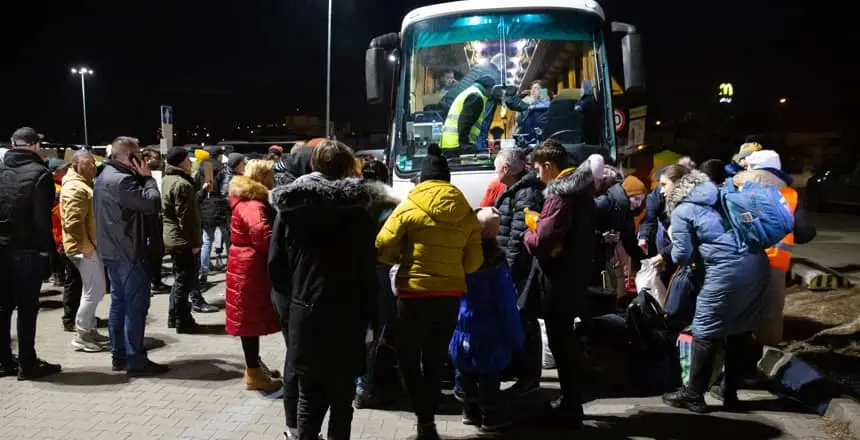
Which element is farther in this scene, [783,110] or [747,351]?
[783,110]

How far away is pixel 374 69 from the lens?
778 centimetres

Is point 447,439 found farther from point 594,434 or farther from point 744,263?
point 744,263

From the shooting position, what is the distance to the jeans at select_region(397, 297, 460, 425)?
410 cm

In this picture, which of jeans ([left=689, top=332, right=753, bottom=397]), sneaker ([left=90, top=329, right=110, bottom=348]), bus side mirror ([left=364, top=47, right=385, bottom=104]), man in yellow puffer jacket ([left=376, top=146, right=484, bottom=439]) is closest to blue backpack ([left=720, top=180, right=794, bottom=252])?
jeans ([left=689, top=332, right=753, bottom=397])

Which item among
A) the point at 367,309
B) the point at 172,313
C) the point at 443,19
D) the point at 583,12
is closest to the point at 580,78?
the point at 583,12

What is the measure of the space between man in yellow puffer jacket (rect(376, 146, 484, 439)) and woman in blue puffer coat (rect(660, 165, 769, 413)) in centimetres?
169

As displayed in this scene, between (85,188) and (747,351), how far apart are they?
627 centimetres

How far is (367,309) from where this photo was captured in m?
3.80

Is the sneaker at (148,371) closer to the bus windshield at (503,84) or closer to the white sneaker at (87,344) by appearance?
the white sneaker at (87,344)

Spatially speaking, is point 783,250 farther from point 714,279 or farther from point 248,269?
point 248,269

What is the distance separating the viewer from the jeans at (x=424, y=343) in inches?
161

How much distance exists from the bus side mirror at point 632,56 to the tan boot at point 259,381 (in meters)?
5.04

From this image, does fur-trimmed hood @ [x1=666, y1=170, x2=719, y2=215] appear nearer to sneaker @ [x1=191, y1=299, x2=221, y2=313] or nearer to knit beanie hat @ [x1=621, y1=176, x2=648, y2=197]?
knit beanie hat @ [x1=621, y1=176, x2=648, y2=197]

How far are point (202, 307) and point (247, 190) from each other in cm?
395
